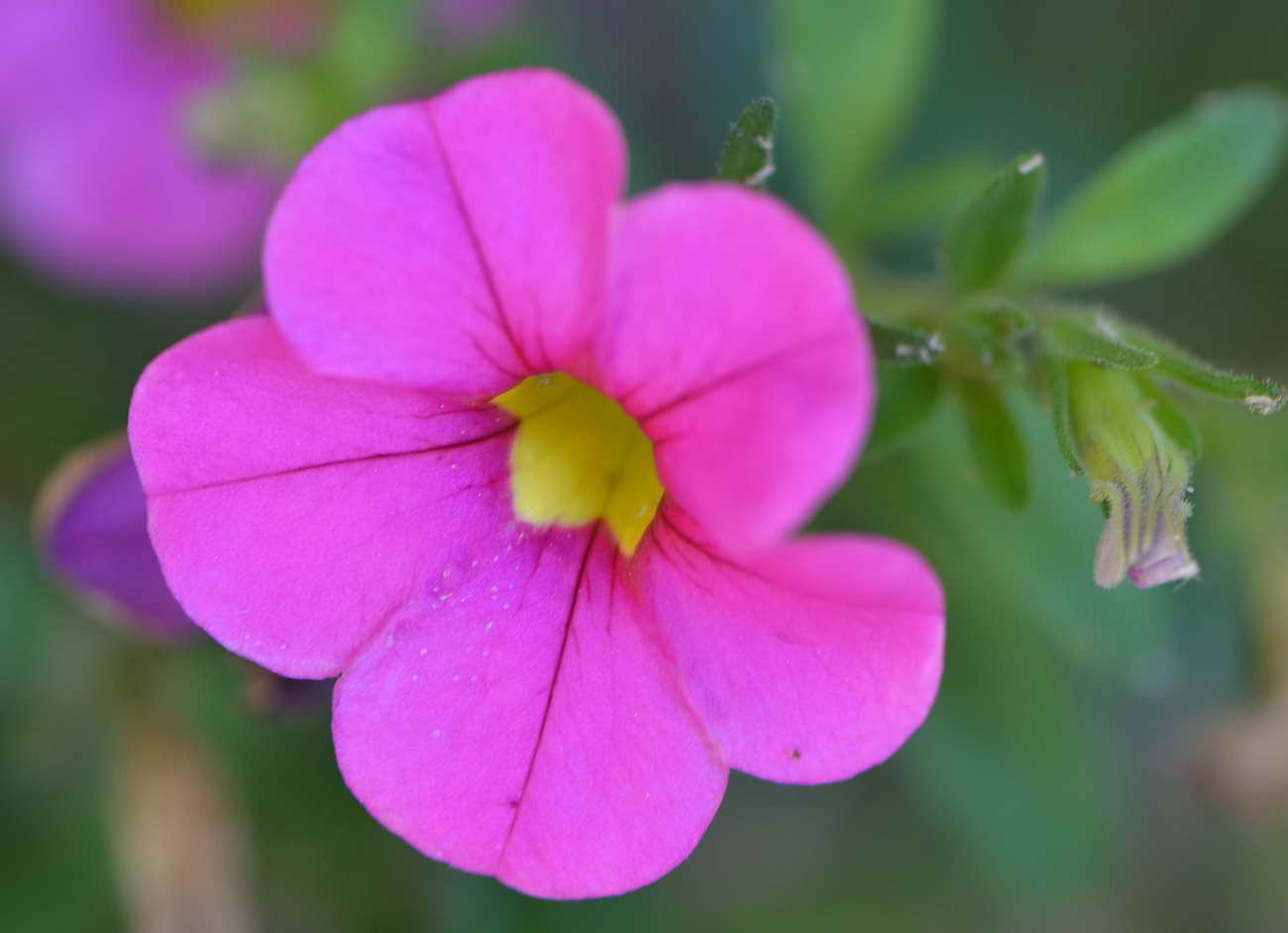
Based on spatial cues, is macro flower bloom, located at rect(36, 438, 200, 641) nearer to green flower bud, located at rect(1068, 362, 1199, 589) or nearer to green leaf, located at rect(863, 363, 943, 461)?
green leaf, located at rect(863, 363, 943, 461)

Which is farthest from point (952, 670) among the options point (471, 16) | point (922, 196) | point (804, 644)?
point (471, 16)

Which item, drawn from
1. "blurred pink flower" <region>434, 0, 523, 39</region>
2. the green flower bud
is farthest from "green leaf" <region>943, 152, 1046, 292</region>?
"blurred pink flower" <region>434, 0, 523, 39</region>

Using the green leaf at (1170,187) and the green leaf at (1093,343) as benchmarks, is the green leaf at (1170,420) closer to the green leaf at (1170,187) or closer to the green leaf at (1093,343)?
the green leaf at (1093,343)

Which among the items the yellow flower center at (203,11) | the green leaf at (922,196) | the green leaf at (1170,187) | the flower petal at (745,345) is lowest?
the yellow flower center at (203,11)

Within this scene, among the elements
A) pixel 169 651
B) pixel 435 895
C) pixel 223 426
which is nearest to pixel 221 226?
pixel 169 651

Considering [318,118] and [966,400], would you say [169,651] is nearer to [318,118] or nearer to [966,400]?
[318,118]

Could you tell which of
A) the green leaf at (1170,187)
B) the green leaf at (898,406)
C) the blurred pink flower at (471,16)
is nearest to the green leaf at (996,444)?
the green leaf at (898,406)
